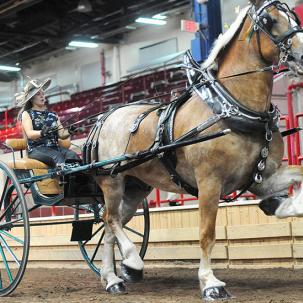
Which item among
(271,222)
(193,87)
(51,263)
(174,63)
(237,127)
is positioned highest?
(174,63)

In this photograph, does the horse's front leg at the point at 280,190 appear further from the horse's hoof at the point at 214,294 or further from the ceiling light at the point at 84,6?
the ceiling light at the point at 84,6

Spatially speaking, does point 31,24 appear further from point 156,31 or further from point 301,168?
point 301,168

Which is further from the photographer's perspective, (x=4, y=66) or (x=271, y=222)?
(x=4, y=66)

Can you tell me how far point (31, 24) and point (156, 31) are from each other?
175 inches

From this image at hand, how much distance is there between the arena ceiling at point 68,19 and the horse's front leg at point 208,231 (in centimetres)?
1473

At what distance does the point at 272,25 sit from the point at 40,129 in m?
2.69

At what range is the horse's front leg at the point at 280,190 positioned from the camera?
14.0 feet

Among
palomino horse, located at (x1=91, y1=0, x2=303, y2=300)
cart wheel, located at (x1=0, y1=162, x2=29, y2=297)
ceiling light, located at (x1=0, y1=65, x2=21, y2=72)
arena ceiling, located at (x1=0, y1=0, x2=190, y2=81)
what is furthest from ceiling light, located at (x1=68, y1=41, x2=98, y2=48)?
palomino horse, located at (x1=91, y1=0, x2=303, y2=300)

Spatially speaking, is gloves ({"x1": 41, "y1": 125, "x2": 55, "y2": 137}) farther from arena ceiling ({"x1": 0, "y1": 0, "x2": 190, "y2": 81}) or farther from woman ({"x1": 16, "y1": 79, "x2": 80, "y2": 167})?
arena ceiling ({"x1": 0, "y1": 0, "x2": 190, "y2": 81})

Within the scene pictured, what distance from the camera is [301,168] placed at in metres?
4.36

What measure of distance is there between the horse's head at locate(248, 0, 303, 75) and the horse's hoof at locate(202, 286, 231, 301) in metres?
1.53

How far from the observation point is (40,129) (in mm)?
5875

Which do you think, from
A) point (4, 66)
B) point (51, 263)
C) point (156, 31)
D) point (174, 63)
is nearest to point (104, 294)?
point (51, 263)

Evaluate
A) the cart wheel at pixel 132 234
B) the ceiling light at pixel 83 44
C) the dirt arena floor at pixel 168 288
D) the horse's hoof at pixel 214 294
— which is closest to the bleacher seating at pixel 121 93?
the ceiling light at pixel 83 44
